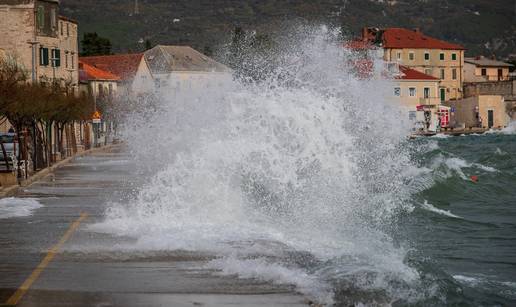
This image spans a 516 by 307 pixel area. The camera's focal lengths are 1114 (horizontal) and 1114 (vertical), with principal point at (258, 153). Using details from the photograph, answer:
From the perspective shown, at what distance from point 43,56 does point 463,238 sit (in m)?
58.0

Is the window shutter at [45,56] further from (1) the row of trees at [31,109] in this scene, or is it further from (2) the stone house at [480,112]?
(2) the stone house at [480,112]

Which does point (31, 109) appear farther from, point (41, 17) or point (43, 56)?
point (41, 17)

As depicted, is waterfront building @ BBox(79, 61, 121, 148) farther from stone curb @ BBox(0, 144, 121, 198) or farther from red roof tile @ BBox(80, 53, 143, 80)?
stone curb @ BBox(0, 144, 121, 198)

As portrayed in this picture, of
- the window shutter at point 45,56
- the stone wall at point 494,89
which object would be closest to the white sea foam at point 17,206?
the window shutter at point 45,56

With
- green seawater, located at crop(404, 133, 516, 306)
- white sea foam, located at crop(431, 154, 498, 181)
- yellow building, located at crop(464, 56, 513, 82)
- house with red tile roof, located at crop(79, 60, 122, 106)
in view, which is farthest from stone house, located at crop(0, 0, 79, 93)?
yellow building, located at crop(464, 56, 513, 82)

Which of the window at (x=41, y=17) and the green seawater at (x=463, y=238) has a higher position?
the window at (x=41, y=17)

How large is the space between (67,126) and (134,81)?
59.8 meters

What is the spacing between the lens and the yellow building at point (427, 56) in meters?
157

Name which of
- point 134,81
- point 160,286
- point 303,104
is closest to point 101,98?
point 134,81

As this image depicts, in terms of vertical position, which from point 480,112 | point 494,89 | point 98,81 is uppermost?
point 98,81

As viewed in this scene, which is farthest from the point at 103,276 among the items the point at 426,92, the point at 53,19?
the point at 426,92

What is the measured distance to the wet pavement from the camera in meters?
13.5

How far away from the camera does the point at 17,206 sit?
26984 mm

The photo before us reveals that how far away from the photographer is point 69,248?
18.3 meters
